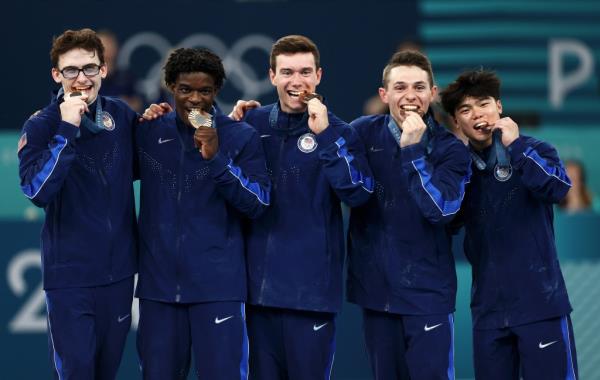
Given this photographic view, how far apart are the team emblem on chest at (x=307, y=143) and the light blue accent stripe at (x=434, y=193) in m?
0.68

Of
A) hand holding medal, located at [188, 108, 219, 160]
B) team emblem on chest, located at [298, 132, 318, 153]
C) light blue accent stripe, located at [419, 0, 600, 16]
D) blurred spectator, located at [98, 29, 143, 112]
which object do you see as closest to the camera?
hand holding medal, located at [188, 108, 219, 160]

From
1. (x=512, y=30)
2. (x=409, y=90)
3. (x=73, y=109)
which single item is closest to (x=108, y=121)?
(x=73, y=109)

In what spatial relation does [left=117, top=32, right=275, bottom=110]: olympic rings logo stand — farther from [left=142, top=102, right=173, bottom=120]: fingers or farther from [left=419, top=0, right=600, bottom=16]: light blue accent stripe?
[left=142, top=102, right=173, bottom=120]: fingers

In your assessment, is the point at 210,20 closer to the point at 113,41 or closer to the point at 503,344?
the point at 113,41

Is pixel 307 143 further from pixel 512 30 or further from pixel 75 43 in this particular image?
pixel 512 30

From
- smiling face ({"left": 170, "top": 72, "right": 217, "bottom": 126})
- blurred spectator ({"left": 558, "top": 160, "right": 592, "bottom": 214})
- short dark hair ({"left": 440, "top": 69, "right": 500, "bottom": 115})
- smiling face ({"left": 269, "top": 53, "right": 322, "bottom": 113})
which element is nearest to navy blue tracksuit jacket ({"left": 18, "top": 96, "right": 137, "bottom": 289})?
smiling face ({"left": 170, "top": 72, "right": 217, "bottom": 126})

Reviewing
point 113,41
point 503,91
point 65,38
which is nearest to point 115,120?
point 65,38

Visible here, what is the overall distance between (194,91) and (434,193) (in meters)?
1.61

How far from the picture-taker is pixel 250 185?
22.2 feet

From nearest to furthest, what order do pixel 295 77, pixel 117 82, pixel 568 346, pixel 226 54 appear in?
pixel 568 346
pixel 295 77
pixel 117 82
pixel 226 54

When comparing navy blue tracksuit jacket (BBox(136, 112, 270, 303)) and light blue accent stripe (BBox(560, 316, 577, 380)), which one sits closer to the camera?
navy blue tracksuit jacket (BBox(136, 112, 270, 303))

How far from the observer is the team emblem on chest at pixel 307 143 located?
7090 mm

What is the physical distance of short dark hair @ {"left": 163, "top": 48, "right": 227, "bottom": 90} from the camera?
22.6 ft

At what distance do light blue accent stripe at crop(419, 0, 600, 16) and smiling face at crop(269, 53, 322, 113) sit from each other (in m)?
7.28
